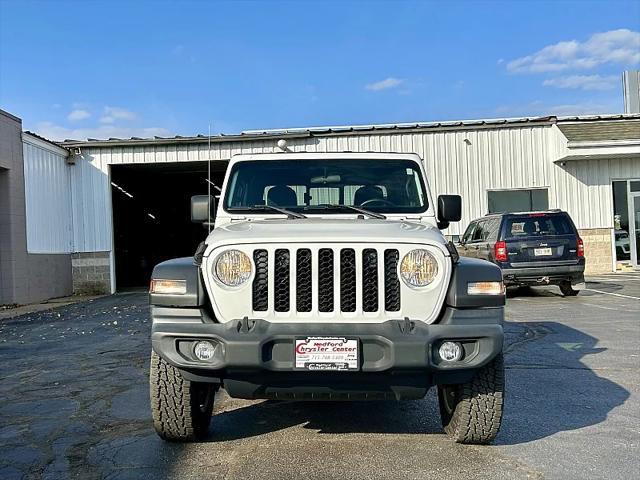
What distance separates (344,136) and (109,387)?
14.1m

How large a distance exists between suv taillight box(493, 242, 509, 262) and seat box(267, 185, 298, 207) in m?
8.63

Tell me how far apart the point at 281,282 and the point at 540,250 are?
1020cm

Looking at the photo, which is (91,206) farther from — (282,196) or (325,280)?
(325,280)

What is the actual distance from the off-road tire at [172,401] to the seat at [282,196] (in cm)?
163

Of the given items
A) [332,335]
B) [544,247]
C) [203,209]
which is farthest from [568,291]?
[332,335]

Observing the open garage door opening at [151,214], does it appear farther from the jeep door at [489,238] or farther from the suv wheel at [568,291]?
the suv wheel at [568,291]

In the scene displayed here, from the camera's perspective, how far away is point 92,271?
62.2 ft

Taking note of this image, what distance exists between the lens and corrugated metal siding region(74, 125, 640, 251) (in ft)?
62.7

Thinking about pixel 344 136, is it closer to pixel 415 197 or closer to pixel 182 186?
pixel 182 186

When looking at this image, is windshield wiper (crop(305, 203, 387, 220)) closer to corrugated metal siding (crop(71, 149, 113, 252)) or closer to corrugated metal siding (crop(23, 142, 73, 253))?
corrugated metal siding (crop(23, 142, 73, 253))

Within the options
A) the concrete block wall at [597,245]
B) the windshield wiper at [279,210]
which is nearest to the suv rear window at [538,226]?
the concrete block wall at [597,245]

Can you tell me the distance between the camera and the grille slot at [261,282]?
3.76 metres

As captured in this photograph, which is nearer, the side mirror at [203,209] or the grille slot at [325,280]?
the grille slot at [325,280]

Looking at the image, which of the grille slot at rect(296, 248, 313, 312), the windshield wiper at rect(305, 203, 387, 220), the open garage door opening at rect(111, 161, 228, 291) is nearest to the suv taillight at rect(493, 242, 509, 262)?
the windshield wiper at rect(305, 203, 387, 220)
